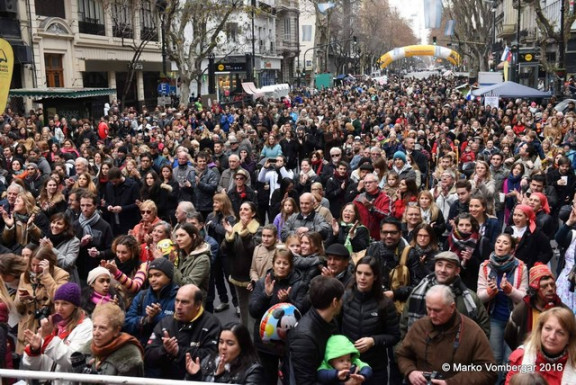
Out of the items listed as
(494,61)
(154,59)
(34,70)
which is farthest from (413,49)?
(34,70)

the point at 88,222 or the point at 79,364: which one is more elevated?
the point at 88,222

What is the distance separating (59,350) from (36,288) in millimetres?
1375

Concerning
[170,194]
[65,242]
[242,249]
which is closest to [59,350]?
[65,242]

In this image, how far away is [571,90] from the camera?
1417 inches

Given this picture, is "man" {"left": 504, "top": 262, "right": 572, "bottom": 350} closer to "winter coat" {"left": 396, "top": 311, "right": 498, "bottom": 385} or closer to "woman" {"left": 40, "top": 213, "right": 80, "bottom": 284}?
"winter coat" {"left": 396, "top": 311, "right": 498, "bottom": 385}

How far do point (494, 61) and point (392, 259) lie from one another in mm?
60342

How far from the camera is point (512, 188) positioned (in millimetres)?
10156

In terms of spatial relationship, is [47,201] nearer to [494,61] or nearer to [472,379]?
[472,379]

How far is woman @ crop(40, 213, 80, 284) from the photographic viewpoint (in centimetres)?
661

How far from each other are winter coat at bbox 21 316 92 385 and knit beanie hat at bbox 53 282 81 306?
16 centimetres

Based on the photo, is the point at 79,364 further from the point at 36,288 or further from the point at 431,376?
the point at 431,376

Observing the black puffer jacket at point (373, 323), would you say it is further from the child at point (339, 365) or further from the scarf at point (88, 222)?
the scarf at point (88, 222)

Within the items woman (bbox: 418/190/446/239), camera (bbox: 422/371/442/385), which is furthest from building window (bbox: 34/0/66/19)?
camera (bbox: 422/371/442/385)

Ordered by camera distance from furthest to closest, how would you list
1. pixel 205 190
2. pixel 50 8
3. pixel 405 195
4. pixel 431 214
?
1. pixel 50 8
2. pixel 205 190
3. pixel 405 195
4. pixel 431 214
